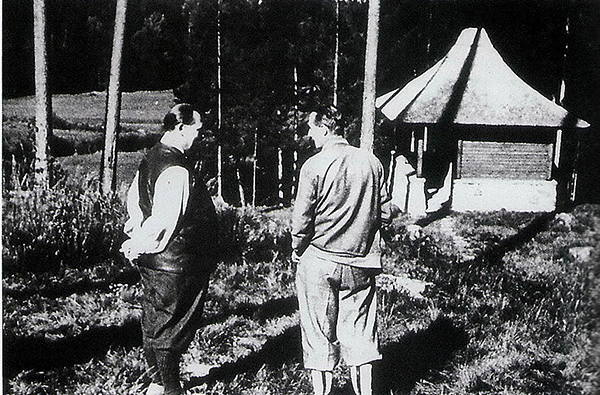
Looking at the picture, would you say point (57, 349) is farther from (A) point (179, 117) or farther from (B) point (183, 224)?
(A) point (179, 117)

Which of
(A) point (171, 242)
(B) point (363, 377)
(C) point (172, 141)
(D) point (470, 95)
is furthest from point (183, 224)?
(D) point (470, 95)

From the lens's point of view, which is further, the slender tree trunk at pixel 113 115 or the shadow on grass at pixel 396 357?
the slender tree trunk at pixel 113 115

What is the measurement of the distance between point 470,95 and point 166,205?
190cm

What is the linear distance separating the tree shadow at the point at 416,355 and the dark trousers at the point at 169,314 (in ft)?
3.56

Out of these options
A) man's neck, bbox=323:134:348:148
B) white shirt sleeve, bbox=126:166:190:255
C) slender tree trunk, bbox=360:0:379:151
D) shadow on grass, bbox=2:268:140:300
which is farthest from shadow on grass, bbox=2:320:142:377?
slender tree trunk, bbox=360:0:379:151

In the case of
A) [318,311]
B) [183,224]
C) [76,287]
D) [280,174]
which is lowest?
[76,287]

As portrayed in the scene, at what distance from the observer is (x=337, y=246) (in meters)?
2.52

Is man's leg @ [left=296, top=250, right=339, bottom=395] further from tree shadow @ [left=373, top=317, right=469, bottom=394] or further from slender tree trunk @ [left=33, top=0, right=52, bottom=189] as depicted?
slender tree trunk @ [left=33, top=0, right=52, bottom=189]

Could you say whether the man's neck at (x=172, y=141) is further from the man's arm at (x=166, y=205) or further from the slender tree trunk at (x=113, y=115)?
the slender tree trunk at (x=113, y=115)

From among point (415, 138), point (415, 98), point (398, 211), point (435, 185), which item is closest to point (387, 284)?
point (398, 211)

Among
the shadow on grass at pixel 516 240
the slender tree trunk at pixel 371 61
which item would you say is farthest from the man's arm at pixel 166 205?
the shadow on grass at pixel 516 240

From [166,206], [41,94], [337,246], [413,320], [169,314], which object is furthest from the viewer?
[413,320]

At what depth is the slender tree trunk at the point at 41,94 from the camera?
3.03m

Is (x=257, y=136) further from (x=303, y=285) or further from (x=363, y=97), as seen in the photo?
(x=303, y=285)
